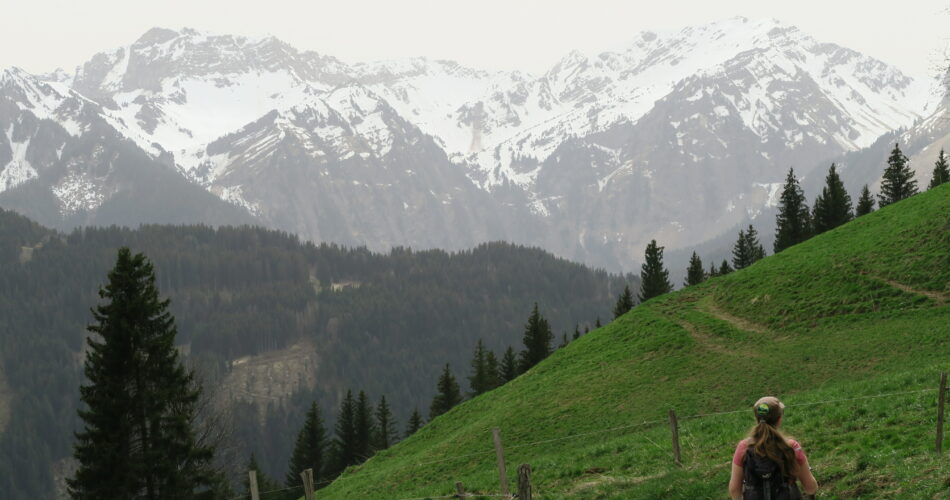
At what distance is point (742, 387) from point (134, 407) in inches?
1150

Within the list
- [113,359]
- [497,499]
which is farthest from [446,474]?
[113,359]

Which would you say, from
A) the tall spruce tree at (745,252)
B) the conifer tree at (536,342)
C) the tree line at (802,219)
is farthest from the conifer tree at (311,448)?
the tall spruce tree at (745,252)

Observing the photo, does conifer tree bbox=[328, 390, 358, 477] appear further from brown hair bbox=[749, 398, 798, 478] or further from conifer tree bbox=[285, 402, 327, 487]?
brown hair bbox=[749, 398, 798, 478]

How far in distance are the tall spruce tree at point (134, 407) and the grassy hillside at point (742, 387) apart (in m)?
10.2

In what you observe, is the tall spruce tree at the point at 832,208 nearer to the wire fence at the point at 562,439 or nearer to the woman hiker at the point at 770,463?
the wire fence at the point at 562,439

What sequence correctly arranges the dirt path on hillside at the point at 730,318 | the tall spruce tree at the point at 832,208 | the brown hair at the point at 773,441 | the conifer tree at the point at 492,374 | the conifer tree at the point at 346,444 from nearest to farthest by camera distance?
1. the brown hair at the point at 773,441
2. the dirt path on hillside at the point at 730,318
3. the conifer tree at the point at 346,444
4. the conifer tree at the point at 492,374
5. the tall spruce tree at the point at 832,208

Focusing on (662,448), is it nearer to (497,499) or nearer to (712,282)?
(497,499)

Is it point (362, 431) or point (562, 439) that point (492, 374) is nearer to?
point (362, 431)

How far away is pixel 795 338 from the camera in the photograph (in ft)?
154

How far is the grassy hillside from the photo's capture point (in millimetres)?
23047

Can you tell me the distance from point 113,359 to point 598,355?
1359 inches

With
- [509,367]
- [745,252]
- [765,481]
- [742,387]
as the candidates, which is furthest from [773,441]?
[745,252]

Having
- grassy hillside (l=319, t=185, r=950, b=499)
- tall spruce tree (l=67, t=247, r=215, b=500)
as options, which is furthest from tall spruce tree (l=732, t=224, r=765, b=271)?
tall spruce tree (l=67, t=247, r=215, b=500)

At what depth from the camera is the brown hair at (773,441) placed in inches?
457
